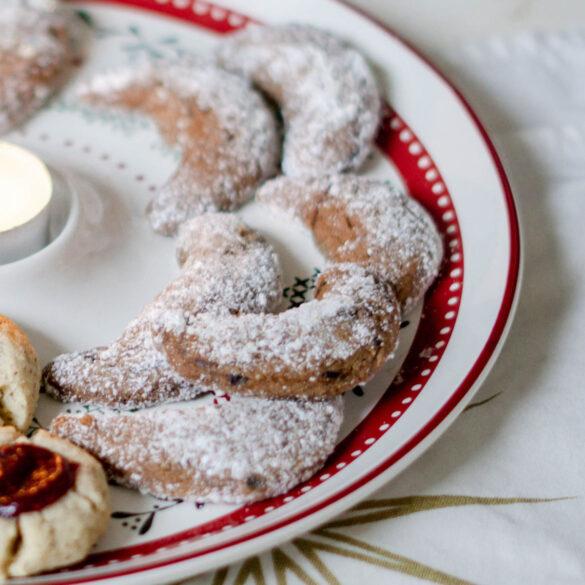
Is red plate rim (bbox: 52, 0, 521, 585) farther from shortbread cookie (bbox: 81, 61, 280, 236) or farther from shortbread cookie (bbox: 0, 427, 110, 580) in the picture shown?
shortbread cookie (bbox: 81, 61, 280, 236)

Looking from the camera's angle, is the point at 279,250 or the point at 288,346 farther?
the point at 279,250

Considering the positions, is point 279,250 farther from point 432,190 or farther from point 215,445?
point 215,445

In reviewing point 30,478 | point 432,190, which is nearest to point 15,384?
point 30,478

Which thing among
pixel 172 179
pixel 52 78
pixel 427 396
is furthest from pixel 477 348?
pixel 52 78

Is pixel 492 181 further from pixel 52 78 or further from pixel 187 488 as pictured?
pixel 52 78

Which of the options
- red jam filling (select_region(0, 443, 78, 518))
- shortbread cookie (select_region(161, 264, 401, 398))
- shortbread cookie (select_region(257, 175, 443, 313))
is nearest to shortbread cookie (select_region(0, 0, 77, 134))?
shortbread cookie (select_region(257, 175, 443, 313))

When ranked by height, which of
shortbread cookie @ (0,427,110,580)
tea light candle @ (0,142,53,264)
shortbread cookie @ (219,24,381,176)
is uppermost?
shortbread cookie @ (219,24,381,176)
